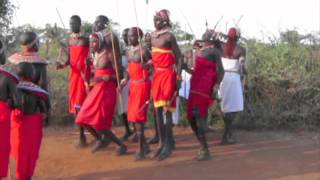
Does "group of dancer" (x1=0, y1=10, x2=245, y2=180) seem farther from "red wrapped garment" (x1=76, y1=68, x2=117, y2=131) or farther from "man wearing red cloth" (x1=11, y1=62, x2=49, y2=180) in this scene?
"man wearing red cloth" (x1=11, y1=62, x2=49, y2=180)

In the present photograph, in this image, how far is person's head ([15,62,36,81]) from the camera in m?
5.64

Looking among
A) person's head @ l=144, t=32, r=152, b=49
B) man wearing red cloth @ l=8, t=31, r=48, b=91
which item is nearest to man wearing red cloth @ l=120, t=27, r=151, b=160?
person's head @ l=144, t=32, r=152, b=49

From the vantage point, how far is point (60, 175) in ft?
21.6

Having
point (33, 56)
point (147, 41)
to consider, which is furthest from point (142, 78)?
point (33, 56)

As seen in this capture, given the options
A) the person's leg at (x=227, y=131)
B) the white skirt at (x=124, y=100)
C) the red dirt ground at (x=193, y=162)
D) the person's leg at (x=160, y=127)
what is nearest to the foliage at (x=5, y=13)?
the red dirt ground at (x=193, y=162)

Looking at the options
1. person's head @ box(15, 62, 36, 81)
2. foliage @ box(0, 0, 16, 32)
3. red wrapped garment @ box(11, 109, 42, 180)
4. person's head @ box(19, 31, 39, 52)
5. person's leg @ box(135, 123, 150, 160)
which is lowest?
person's leg @ box(135, 123, 150, 160)

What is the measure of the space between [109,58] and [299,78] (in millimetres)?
3768

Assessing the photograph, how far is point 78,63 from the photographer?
786cm

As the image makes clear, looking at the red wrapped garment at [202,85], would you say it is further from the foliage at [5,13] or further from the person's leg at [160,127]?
the foliage at [5,13]

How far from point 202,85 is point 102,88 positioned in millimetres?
1248

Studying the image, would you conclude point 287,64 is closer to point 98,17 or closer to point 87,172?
point 98,17

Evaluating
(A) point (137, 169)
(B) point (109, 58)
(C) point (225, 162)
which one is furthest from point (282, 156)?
(B) point (109, 58)

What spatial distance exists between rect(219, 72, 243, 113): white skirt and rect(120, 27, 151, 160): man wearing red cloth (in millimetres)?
1370

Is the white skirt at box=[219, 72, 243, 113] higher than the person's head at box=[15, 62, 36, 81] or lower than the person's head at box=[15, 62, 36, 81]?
lower
